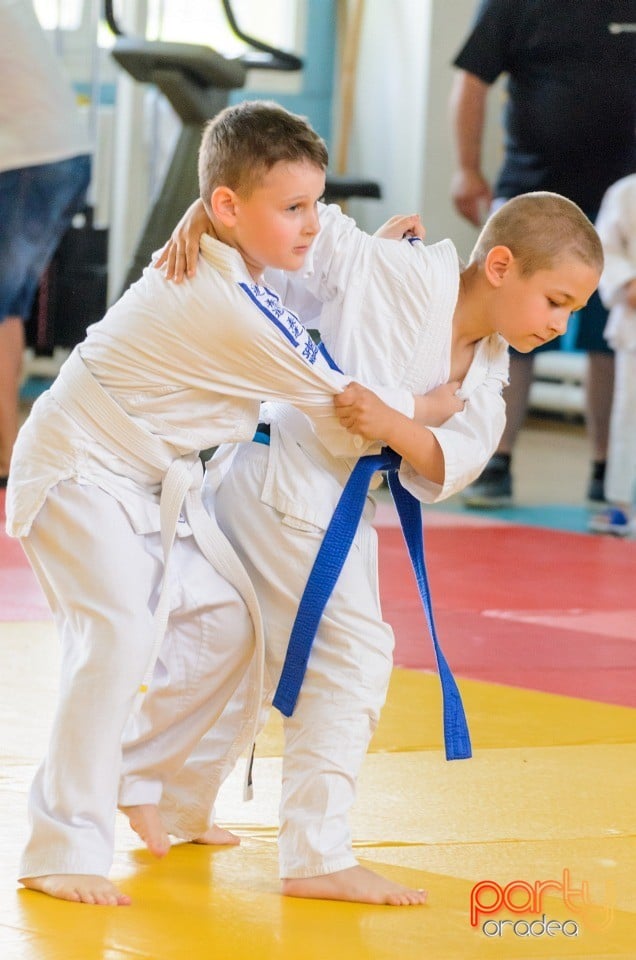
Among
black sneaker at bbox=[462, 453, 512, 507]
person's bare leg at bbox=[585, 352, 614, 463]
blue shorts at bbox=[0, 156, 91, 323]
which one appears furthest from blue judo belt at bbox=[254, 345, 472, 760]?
person's bare leg at bbox=[585, 352, 614, 463]

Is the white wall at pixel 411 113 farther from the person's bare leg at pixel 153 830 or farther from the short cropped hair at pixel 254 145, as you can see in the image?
the person's bare leg at pixel 153 830

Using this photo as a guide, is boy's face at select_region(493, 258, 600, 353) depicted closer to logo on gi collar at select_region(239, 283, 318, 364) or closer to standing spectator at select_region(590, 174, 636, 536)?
logo on gi collar at select_region(239, 283, 318, 364)

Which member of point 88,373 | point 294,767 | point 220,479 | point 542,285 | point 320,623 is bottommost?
point 294,767

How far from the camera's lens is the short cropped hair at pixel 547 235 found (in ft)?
6.59

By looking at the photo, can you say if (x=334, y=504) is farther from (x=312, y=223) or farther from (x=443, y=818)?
(x=443, y=818)

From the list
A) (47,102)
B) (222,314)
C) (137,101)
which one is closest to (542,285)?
(222,314)

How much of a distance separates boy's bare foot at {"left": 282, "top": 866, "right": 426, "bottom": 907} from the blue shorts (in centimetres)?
344

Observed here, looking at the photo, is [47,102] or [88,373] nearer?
[88,373]

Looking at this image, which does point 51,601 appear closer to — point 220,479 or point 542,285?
point 220,479

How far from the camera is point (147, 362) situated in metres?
1.92

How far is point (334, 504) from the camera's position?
6.51ft

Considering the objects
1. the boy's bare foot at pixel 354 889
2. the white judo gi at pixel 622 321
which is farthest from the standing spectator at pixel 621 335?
the boy's bare foot at pixel 354 889

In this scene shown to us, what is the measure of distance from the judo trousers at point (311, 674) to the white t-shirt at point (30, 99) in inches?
128

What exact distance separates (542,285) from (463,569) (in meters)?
2.26
